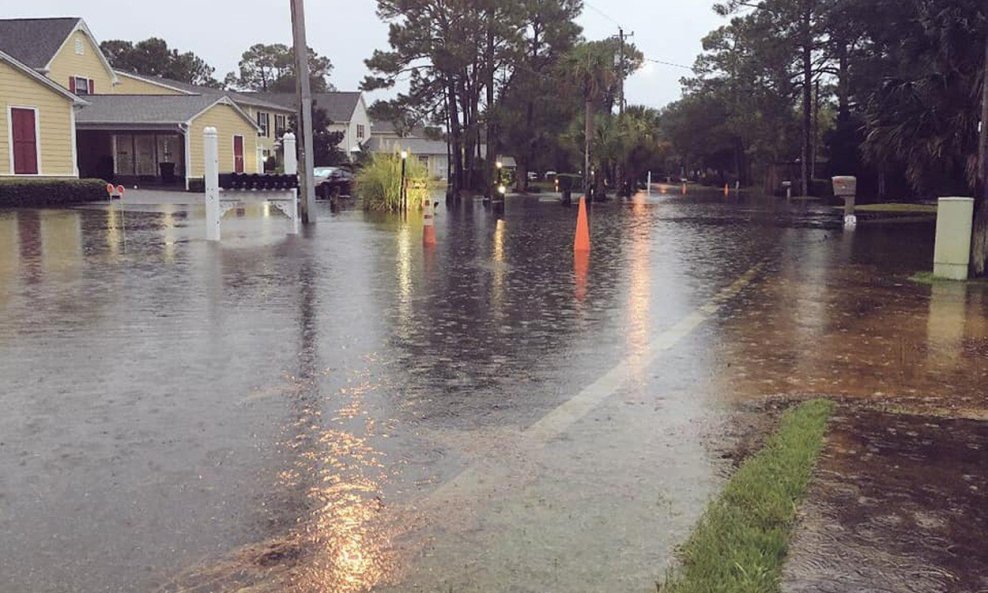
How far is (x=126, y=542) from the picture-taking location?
11.9 ft

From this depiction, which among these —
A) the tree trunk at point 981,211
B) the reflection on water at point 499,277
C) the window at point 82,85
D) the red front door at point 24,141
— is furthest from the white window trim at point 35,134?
the tree trunk at point 981,211

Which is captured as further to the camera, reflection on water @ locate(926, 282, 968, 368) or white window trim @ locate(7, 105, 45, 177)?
white window trim @ locate(7, 105, 45, 177)

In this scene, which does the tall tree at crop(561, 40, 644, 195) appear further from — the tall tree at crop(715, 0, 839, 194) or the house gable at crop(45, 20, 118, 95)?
the house gable at crop(45, 20, 118, 95)

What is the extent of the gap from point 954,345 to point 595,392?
3.62m

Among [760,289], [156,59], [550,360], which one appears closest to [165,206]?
[760,289]

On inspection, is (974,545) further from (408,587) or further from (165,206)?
(165,206)

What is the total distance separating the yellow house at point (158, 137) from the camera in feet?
129

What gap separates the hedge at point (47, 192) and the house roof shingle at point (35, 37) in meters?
12.0

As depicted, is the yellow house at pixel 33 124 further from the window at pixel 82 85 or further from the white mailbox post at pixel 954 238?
the white mailbox post at pixel 954 238

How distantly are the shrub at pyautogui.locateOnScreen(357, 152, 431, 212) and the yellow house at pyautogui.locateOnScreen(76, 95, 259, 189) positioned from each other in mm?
13620

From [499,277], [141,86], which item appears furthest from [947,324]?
[141,86]

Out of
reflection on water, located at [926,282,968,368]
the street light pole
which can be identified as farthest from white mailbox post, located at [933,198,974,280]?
the street light pole

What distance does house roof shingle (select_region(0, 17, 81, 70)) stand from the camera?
40.4m

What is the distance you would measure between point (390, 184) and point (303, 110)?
21.7 feet
